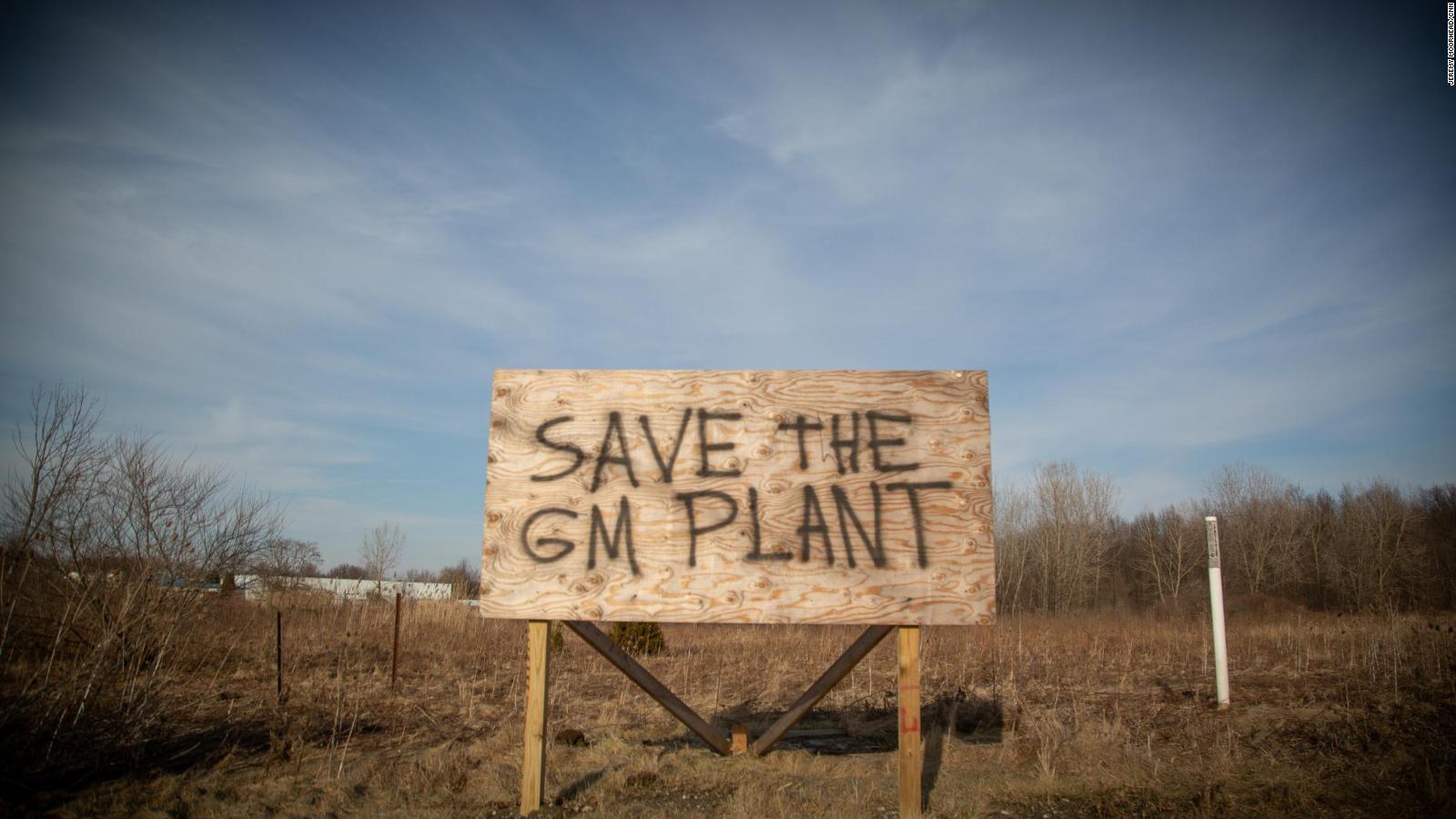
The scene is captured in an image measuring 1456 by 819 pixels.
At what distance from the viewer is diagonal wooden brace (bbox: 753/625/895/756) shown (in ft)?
17.0

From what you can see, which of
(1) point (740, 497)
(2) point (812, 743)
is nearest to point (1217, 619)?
(2) point (812, 743)

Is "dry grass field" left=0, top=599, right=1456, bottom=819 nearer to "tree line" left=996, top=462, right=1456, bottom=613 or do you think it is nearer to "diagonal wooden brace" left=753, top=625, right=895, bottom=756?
"diagonal wooden brace" left=753, top=625, right=895, bottom=756

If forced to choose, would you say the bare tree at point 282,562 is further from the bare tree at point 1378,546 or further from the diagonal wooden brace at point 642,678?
the bare tree at point 1378,546

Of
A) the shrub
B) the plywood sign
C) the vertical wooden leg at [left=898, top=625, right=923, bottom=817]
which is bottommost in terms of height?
the shrub

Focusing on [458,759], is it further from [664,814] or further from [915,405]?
[915,405]

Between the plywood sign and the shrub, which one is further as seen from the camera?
the shrub

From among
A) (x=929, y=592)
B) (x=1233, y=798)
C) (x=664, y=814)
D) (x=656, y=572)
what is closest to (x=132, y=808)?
(x=664, y=814)

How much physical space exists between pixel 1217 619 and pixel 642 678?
263 inches

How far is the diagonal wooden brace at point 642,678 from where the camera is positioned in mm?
4867

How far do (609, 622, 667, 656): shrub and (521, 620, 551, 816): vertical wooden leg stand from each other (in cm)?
1099

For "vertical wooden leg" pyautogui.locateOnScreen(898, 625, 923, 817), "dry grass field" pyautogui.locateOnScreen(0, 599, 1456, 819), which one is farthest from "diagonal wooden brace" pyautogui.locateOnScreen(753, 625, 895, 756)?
"vertical wooden leg" pyautogui.locateOnScreen(898, 625, 923, 817)

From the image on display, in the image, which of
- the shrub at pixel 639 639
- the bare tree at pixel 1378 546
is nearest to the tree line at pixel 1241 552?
the bare tree at pixel 1378 546

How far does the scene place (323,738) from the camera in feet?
24.5

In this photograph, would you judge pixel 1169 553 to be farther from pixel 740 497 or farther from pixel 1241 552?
pixel 740 497
